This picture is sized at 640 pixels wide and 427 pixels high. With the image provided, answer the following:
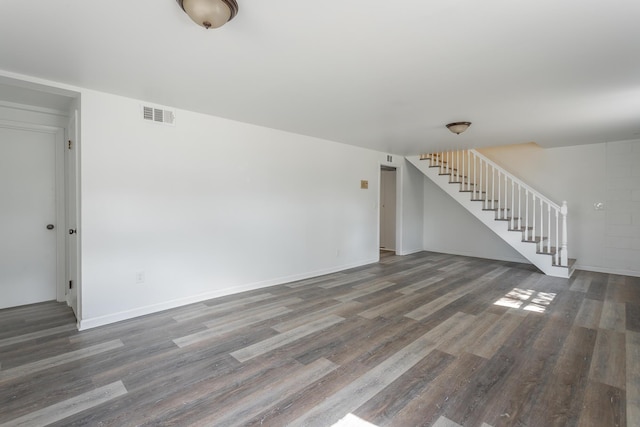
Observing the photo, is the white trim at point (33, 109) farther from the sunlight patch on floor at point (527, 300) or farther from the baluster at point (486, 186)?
the baluster at point (486, 186)

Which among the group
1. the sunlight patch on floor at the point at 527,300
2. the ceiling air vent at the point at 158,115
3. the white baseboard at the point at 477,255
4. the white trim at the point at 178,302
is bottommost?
the sunlight patch on floor at the point at 527,300

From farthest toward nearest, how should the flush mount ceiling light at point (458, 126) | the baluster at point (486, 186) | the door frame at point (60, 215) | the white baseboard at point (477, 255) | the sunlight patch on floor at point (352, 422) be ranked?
1. the white baseboard at point (477, 255)
2. the baluster at point (486, 186)
3. the flush mount ceiling light at point (458, 126)
4. the door frame at point (60, 215)
5. the sunlight patch on floor at point (352, 422)

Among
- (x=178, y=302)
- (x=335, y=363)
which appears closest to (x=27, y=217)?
(x=178, y=302)

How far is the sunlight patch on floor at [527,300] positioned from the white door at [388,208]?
3.68 meters

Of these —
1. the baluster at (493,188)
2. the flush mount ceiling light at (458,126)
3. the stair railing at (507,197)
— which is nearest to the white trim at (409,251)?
the stair railing at (507,197)

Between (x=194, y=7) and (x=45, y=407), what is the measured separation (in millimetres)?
2563

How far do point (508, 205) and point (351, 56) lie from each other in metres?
5.82

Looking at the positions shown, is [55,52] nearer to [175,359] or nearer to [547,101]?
[175,359]

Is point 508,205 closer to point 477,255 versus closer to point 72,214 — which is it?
point 477,255

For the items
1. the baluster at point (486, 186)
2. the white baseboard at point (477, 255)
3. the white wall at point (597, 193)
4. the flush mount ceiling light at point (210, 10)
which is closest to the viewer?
the flush mount ceiling light at point (210, 10)

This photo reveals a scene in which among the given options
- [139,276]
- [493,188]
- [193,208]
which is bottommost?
[139,276]

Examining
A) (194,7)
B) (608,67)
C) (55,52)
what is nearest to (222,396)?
(194,7)

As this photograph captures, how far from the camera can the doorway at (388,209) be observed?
7.77 meters

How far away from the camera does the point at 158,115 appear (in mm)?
3428
